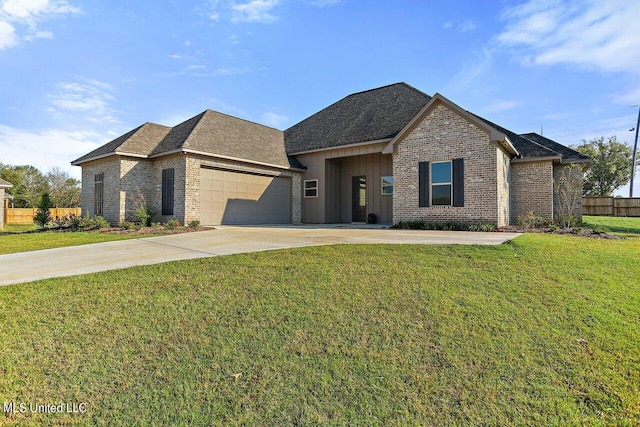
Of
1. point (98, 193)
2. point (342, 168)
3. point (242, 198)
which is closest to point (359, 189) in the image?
point (342, 168)

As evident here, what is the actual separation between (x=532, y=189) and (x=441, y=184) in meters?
4.52

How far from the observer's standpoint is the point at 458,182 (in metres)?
12.4

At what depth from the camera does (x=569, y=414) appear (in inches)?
97.5

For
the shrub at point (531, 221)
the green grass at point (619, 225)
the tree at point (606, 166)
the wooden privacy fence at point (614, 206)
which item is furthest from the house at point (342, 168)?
the tree at point (606, 166)

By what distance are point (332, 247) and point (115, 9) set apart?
903 cm

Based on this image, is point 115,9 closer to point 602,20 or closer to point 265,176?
point 265,176

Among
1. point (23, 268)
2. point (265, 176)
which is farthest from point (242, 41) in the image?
point (23, 268)

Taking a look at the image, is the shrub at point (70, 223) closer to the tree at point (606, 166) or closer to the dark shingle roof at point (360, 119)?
the dark shingle roof at point (360, 119)

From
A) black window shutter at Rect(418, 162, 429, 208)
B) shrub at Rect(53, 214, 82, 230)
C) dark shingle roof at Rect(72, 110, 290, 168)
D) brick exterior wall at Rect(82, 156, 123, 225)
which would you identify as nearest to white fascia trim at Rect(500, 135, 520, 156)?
black window shutter at Rect(418, 162, 429, 208)

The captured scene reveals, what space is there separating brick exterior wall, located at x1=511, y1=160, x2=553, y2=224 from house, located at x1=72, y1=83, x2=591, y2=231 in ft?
0.12

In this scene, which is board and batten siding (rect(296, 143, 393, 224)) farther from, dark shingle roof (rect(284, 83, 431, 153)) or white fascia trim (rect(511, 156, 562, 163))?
white fascia trim (rect(511, 156, 562, 163))

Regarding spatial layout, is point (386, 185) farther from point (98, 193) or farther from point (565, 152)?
point (98, 193)

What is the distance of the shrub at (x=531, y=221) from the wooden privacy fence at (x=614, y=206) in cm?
1655

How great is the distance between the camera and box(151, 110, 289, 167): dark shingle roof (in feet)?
47.7
